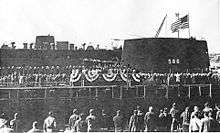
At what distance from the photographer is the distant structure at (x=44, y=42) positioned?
2494cm

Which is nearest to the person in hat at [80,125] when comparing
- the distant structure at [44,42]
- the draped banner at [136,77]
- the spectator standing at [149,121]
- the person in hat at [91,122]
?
the person in hat at [91,122]

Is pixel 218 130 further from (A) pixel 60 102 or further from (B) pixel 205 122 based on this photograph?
(A) pixel 60 102

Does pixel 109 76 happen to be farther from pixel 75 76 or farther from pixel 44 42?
pixel 44 42

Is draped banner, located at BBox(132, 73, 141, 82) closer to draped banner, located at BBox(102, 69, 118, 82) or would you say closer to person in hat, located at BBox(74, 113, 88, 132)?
draped banner, located at BBox(102, 69, 118, 82)

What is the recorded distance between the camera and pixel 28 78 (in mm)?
17469

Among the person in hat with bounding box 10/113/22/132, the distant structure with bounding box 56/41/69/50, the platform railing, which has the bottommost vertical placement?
the person in hat with bounding box 10/113/22/132

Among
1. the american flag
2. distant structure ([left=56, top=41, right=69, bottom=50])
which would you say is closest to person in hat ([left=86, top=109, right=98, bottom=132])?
the american flag

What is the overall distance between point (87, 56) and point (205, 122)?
13.2 metres

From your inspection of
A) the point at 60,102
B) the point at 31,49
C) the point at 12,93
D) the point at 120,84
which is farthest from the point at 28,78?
the point at 31,49

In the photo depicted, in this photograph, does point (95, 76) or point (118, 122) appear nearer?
point (118, 122)

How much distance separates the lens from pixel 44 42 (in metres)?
25.0

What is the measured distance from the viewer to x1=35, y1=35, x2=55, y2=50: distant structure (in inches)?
982

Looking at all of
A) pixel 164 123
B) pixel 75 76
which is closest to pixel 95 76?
pixel 75 76

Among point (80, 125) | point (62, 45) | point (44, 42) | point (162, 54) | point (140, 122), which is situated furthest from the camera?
point (62, 45)
